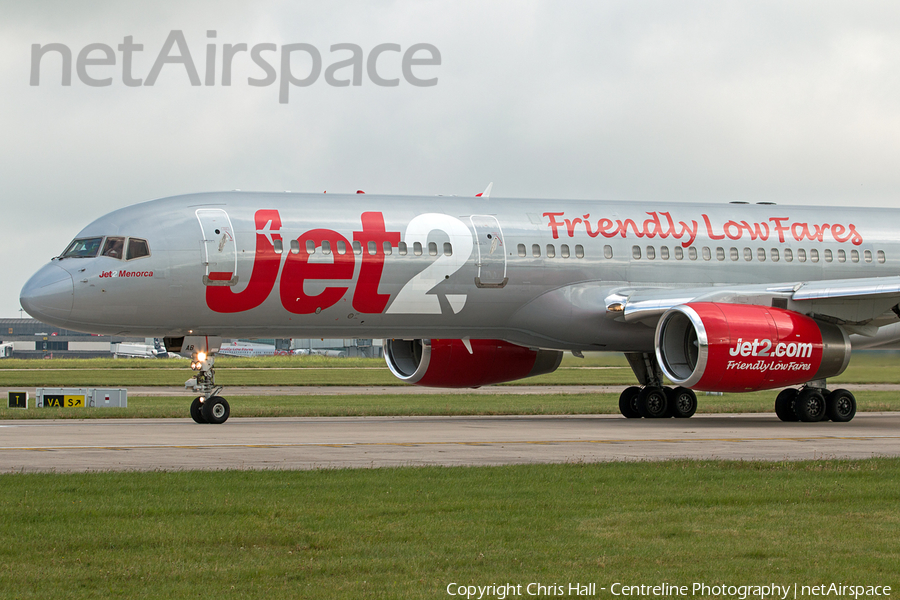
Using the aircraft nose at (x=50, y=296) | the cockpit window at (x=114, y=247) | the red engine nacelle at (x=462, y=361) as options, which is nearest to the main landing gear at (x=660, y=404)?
the red engine nacelle at (x=462, y=361)

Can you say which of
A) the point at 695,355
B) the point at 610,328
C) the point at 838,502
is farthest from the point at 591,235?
the point at 838,502

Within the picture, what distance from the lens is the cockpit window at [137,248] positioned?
2048 cm

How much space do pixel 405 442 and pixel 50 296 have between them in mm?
7983

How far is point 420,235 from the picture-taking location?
73.0ft

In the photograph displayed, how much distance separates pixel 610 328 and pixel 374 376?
106ft

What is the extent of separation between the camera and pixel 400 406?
95.1ft

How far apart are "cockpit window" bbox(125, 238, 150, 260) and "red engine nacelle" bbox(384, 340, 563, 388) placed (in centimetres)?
690

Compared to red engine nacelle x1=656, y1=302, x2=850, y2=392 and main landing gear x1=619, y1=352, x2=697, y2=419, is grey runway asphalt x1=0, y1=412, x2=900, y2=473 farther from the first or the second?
main landing gear x1=619, y1=352, x2=697, y2=419

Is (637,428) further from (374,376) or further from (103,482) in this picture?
(374,376)

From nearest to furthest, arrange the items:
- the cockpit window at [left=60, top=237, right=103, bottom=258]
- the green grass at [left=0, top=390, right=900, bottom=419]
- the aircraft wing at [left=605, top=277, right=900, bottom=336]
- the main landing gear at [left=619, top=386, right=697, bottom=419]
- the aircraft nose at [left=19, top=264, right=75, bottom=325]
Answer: the aircraft nose at [left=19, top=264, right=75, bottom=325]
the cockpit window at [left=60, top=237, right=103, bottom=258]
the aircraft wing at [left=605, top=277, right=900, bottom=336]
the main landing gear at [left=619, top=386, right=697, bottom=419]
the green grass at [left=0, top=390, right=900, bottom=419]

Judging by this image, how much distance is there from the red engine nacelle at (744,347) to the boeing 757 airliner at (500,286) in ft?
0.12

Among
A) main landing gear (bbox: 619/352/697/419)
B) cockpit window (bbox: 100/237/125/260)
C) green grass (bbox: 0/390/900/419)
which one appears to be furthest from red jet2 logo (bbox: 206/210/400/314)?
main landing gear (bbox: 619/352/697/419)

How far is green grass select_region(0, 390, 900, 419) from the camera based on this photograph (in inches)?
987

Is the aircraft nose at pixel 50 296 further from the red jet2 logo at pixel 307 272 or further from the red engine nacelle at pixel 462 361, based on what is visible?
the red engine nacelle at pixel 462 361
